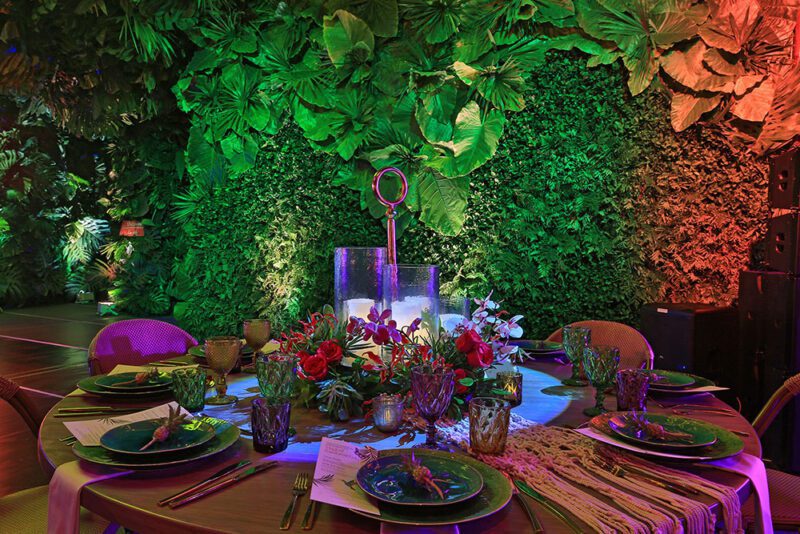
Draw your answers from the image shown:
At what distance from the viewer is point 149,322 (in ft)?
8.18

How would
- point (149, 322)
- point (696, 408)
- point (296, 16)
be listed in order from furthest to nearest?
point (296, 16) < point (149, 322) < point (696, 408)

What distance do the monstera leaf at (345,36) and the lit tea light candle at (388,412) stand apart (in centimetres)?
339

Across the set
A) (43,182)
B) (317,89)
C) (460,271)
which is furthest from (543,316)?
(43,182)

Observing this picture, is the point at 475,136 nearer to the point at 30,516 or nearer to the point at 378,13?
the point at 378,13

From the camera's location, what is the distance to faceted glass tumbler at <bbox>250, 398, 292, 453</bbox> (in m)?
1.21

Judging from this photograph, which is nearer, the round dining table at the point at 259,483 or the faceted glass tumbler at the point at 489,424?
the round dining table at the point at 259,483

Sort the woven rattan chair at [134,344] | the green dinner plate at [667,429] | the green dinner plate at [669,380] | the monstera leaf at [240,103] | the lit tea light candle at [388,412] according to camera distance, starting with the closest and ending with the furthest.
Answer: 1. the green dinner plate at [667,429]
2. the lit tea light candle at [388,412]
3. the green dinner plate at [669,380]
4. the woven rattan chair at [134,344]
5. the monstera leaf at [240,103]

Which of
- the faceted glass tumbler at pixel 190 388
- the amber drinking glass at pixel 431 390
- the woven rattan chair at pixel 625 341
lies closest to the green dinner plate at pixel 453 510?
the amber drinking glass at pixel 431 390

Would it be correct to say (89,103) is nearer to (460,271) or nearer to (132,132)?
(132,132)

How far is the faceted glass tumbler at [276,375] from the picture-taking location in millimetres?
1367

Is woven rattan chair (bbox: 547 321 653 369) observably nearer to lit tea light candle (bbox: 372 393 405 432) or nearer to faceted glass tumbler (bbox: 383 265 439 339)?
faceted glass tumbler (bbox: 383 265 439 339)

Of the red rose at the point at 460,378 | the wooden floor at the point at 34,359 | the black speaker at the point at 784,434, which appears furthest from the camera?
the wooden floor at the point at 34,359

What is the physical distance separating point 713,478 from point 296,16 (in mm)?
4261

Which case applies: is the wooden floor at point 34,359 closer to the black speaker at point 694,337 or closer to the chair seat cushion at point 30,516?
the chair seat cushion at point 30,516
